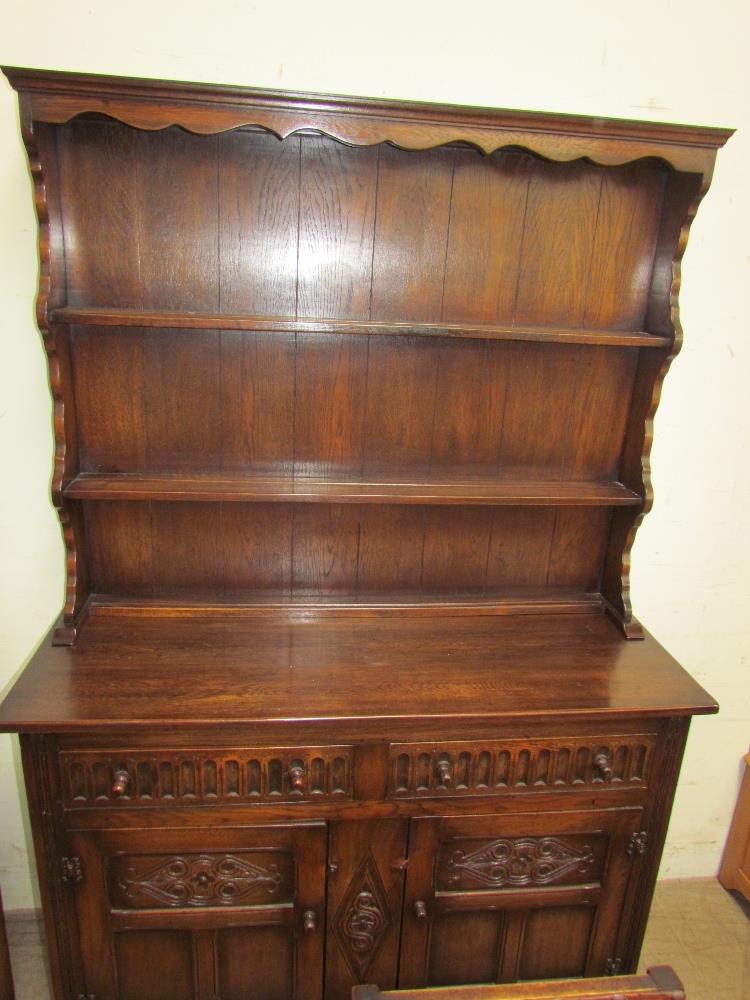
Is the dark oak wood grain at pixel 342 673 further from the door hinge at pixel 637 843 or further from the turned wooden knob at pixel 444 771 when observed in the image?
the door hinge at pixel 637 843

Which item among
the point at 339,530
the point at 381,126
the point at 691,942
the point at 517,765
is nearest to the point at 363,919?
the point at 517,765

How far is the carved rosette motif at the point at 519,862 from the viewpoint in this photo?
1628 millimetres

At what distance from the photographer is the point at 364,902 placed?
162cm

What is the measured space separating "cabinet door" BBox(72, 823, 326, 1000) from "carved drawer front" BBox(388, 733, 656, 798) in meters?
0.24

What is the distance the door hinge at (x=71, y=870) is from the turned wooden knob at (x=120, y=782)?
0.19m

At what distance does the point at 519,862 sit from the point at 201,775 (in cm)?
77

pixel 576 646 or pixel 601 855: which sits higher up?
pixel 576 646

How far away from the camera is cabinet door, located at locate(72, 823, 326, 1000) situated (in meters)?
1.53

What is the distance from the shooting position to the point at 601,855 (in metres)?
1.67

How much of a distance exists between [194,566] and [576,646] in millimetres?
1002

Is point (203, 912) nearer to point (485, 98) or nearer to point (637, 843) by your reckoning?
point (637, 843)

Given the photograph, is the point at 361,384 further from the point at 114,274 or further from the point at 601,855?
the point at 601,855

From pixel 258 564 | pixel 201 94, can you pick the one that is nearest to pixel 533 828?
pixel 258 564

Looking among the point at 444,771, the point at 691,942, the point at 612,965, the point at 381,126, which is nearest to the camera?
the point at 381,126
